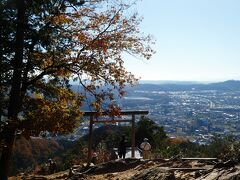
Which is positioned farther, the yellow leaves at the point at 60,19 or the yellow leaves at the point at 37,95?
the yellow leaves at the point at 37,95

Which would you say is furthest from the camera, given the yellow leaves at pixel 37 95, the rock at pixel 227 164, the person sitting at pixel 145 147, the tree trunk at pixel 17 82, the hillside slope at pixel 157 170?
the person sitting at pixel 145 147

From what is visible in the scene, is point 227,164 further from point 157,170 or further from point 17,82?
point 17,82

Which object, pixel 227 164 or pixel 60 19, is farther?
pixel 60 19

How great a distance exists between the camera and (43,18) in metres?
13.0

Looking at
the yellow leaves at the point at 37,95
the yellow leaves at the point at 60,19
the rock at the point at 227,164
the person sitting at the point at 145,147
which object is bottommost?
the person sitting at the point at 145,147

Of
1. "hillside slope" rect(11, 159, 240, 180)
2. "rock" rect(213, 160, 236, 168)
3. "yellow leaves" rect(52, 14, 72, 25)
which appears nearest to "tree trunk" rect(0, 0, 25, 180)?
"yellow leaves" rect(52, 14, 72, 25)

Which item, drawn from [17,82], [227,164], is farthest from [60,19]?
[227,164]

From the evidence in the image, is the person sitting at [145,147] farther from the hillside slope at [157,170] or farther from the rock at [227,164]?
the rock at [227,164]

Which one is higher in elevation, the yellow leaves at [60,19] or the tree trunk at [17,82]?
the yellow leaves at [60,19]

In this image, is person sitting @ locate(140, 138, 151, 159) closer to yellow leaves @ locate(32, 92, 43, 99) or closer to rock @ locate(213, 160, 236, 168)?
yellow leaves @ locate(32, 92, 43, 99)

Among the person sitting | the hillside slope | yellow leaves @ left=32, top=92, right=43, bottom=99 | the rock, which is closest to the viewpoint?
the hillside slope

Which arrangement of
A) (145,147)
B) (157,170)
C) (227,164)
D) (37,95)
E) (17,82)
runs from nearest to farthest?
(227,164) → (157,170) → (17,82) → (37,95) → (145,147)

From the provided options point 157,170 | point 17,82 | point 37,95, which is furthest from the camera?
point 37,95

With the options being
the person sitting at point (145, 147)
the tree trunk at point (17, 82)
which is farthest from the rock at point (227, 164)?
the person sitting at point (145, 147)
